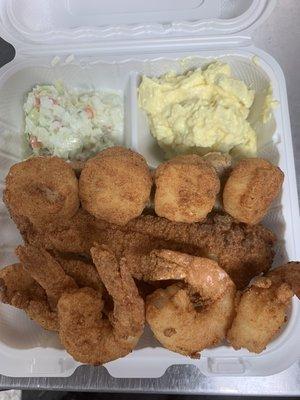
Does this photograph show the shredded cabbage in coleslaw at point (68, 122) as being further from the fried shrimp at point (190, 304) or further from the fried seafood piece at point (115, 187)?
the fried shrimp at point (190, 304)

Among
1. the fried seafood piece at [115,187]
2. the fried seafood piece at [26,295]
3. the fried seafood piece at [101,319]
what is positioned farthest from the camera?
the fried seafood piece at [115,187]

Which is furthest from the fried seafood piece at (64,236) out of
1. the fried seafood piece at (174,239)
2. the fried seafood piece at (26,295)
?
the fried seafood piece at (26,295)

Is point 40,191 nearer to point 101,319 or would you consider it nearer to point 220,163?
point 101,319

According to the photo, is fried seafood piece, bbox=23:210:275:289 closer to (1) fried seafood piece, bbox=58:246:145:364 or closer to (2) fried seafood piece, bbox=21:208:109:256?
(2) fried seafood piece, bbox=21:208:109:256

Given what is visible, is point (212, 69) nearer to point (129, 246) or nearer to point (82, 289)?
point (129, 246)

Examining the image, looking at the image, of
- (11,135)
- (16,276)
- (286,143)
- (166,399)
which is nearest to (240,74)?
(286,143)
